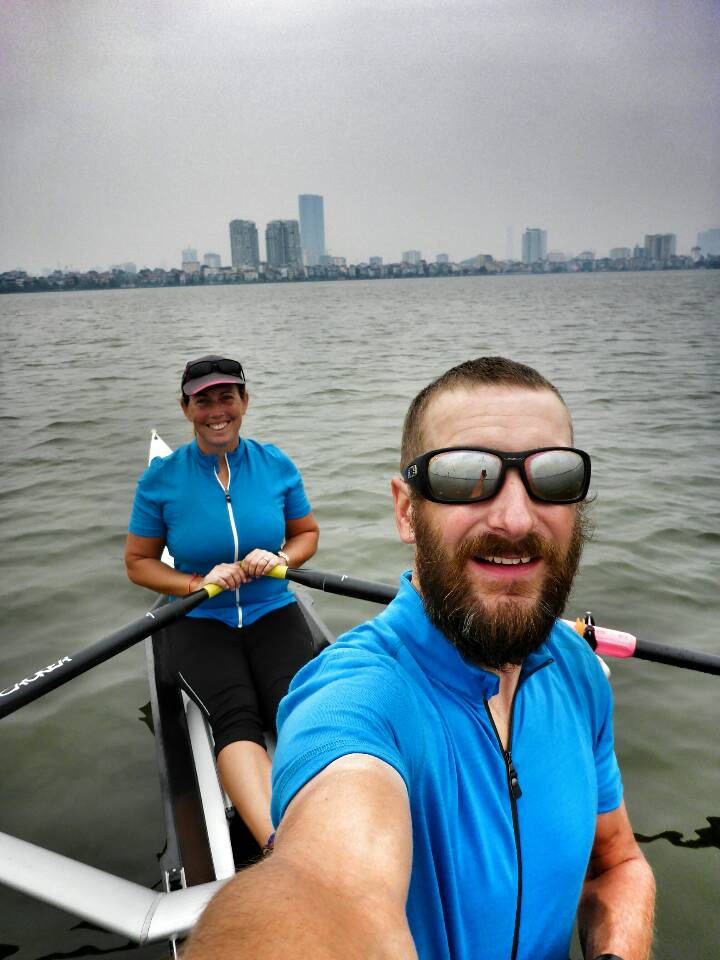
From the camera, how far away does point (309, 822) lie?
1144 mm

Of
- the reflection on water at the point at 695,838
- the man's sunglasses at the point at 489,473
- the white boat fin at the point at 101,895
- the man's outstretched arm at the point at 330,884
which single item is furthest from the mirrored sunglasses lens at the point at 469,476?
the reflection on water at the point at 695,838

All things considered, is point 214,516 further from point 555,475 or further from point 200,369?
point 555,475

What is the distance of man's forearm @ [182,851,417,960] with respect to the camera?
2.75ft

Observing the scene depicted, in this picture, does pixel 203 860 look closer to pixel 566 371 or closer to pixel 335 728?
pixel 335 728

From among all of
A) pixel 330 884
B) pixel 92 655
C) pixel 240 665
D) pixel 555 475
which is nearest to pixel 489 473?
pixel 555 475

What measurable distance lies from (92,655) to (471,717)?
106 inches

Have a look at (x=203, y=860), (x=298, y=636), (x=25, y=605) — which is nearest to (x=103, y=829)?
(x=203, y=860)

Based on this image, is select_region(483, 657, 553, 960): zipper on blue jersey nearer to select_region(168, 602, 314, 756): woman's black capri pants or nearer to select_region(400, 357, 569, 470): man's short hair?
select_region(400, 357, 569, 470): man's short hair

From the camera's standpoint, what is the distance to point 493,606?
1516 mm

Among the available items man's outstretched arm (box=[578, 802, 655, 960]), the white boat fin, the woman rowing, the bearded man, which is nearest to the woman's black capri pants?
the woman rowing

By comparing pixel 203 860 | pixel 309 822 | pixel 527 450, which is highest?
pixel 527 450

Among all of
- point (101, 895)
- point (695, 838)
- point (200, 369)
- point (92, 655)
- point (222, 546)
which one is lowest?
point (695, 838)

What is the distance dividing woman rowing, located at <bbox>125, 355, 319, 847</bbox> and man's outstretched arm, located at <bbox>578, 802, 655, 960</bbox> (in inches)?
76.0

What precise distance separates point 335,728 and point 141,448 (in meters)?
12.2
